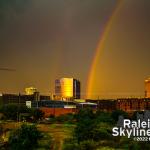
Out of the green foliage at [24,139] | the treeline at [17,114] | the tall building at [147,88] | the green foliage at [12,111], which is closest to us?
the green foliage at [24,139]

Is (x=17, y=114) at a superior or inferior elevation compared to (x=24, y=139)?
superior

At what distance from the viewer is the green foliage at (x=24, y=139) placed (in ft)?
128

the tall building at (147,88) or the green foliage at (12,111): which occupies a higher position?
the tall building at (147,88)

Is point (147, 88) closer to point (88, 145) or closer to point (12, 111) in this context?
point (12, 111)

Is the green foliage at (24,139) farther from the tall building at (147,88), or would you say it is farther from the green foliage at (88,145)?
the tall building at (147,88)

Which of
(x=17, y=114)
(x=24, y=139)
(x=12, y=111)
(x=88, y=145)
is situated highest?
(x=12, y=111)

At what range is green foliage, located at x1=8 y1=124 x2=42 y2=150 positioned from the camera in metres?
38.9

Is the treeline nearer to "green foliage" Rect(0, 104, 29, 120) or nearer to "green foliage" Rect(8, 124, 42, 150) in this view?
"green foliage" Rect(0, 104, 29, 120)

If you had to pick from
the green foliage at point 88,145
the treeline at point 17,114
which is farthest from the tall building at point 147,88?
the green foliage at point 88,145

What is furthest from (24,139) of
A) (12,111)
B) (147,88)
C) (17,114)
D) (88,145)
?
(147,88)

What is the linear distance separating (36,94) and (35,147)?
13878cm

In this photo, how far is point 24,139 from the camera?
3962 cm

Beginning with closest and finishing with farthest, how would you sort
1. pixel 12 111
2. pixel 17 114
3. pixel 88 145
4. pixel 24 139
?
pixel 24 139 → pixel 88 145 → pixel 17 114 → pixel 12 111

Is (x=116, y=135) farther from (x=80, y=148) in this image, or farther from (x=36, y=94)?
(x=36, y=94)
